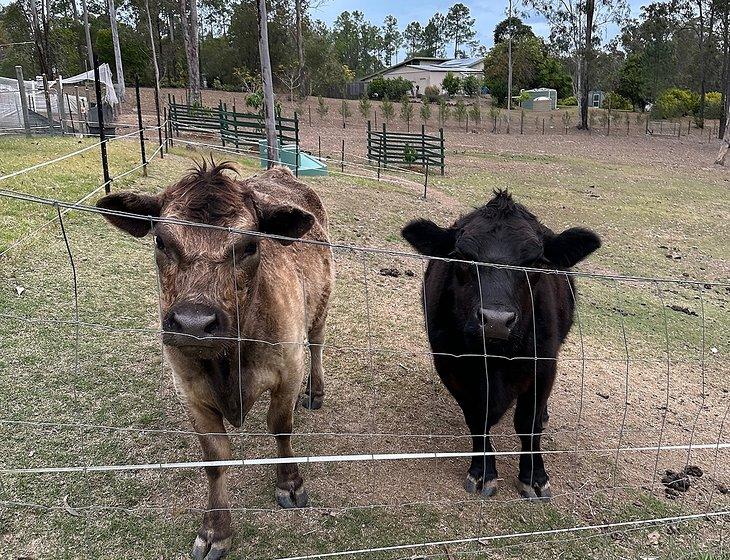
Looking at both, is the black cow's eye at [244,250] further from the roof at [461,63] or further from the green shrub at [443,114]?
the roof at [461,63]

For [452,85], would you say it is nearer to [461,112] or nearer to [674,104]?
[674,104]

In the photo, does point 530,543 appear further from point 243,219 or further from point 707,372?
point 707,372

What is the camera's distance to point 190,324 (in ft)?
8.81

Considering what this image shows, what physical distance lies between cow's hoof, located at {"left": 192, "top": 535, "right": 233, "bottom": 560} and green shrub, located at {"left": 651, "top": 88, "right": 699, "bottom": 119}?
5294 cm

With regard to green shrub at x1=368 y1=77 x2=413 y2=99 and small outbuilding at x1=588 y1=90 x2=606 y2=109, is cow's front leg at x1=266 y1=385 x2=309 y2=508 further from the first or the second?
small outbuilding at x1=588 y1=90 x2=606 y2=109

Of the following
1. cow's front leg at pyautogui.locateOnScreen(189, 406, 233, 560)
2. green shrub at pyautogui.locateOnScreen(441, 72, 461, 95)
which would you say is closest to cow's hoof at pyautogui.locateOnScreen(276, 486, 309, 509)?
cow's front leg at pyautogui.locateOnScreen(189, 406, 233, 560)

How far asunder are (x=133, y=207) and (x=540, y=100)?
201 feet

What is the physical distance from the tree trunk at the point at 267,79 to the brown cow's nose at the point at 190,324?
13302 mm

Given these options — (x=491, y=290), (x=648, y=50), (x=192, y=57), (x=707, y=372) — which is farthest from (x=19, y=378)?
(x=648, y=50)

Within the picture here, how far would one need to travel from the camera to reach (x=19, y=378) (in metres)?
5.13

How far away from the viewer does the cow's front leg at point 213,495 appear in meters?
3.50

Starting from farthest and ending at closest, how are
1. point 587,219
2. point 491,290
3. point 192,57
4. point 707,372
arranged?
point 192,57 < point 587,219 < point 707,372 < point 491,290

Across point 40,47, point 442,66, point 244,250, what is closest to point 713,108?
point 442,66

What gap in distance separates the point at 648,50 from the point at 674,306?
55.4 m
